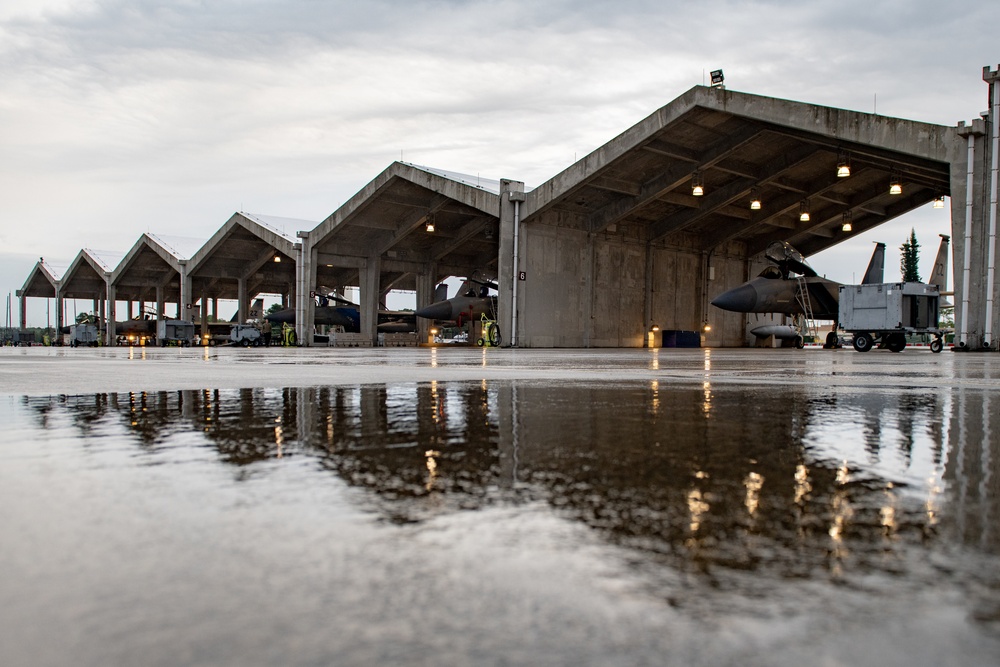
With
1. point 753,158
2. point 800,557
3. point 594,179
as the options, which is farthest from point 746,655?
point 753,158

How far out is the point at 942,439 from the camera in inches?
99.5

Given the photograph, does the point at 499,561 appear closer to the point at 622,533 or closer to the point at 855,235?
the point at 622,533

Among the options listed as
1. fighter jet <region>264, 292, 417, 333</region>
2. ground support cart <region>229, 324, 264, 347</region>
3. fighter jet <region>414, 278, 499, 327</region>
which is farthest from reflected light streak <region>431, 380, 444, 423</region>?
ground support cart <region>229, 324, 264, 347</region>

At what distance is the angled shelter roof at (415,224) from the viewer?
27.0m

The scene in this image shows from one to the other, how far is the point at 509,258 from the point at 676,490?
25116 millimetres

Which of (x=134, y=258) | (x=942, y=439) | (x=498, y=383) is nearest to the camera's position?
(x=942, y=439)

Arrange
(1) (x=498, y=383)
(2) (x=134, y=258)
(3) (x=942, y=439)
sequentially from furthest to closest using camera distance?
(2) (x=134, y=258)
(1) (x=498, y=383)
(3) (x=942, y=439)

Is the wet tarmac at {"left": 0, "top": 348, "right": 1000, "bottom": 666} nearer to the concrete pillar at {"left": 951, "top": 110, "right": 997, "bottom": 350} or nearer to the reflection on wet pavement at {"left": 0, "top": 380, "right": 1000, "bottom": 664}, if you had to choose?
the reflection on wet pavement at {"left": 0, "top": 380, "right": 1000, "bottom": 664}

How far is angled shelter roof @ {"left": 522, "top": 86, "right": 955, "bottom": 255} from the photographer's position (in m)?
19.1

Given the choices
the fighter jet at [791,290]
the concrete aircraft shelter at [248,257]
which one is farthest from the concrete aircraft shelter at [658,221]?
the fighter jet at [791,290]

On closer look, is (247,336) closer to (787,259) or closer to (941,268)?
(787,259)

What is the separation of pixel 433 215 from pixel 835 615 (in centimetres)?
3235

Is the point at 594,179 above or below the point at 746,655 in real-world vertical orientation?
above

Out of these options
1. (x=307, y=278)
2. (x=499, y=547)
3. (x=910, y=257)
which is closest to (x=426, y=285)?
(x=307, y=278)
